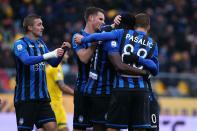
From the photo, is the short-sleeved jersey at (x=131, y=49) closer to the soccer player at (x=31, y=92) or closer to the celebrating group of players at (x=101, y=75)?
the celebrating group of players at (x=101, y=75)

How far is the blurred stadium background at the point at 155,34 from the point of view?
57.7ft

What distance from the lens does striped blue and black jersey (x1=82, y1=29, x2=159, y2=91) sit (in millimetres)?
8836

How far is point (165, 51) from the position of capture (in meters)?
20.4

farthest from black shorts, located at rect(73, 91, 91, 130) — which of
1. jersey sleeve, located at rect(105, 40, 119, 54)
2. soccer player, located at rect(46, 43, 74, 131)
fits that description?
soccer player, located at rect(46, 43, 74, 131)

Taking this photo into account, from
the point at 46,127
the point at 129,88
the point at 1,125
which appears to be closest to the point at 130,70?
the point at 129,88

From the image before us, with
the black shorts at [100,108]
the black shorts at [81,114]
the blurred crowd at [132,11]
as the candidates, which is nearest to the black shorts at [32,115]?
the black shorts at [81,114]

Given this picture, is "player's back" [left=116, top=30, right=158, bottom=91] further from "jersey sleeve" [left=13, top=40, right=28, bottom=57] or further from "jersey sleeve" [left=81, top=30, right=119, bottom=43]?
"jersey sleeve" [left=13, top=40, right=28, bottom=57]

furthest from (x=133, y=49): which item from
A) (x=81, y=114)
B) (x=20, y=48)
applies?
(x=20, y=48)

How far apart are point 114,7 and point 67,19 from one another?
5.70 ft

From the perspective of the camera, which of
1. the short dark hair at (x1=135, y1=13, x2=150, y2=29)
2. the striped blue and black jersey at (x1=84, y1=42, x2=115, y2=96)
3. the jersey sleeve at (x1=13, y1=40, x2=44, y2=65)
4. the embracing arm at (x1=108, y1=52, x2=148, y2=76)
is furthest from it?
the striped blue and black jersey at (x1=84, y1=42, x2=115, y2=96)

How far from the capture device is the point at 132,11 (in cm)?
2152

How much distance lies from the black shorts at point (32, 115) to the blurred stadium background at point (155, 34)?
20.9 feet

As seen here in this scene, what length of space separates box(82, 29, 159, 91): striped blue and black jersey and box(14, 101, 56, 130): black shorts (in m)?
1.35

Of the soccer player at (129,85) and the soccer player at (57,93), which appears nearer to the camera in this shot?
the soccer player at (129,85)
